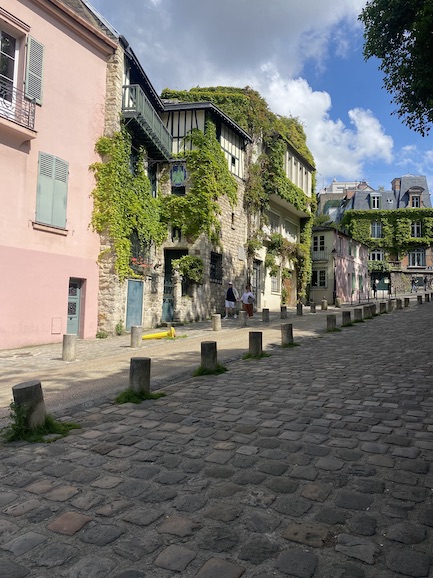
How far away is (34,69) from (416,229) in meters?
42.7

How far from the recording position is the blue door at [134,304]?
15266 millimetres

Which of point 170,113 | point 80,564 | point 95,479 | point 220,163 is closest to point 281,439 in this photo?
point 95,479

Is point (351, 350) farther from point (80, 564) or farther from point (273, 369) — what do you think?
point (80, 564)

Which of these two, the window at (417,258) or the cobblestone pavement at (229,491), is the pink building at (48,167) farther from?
the window at (417,258)

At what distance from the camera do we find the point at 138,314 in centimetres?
1596

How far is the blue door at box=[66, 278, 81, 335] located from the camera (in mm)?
13070

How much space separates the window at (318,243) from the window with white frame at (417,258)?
1833 centimetres

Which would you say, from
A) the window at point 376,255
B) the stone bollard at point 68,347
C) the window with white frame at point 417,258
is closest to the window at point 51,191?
the stone bollard at point 68,347

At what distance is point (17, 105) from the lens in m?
11.2

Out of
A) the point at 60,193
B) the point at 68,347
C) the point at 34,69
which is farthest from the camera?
the point at 60,193

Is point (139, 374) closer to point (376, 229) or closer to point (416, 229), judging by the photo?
point (376, 229)

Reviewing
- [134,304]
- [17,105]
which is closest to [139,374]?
[17,105]

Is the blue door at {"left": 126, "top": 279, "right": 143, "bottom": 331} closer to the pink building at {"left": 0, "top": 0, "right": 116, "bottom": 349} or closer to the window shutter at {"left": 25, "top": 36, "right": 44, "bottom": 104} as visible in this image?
the pink building at {"left": 0, "top": 0, "right": 116, "bottom": 349}

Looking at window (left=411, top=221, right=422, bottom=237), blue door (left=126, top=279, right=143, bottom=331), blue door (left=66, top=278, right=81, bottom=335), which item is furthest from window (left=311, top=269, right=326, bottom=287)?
blue door (left=66, top=278, right=81, bottom=335)
